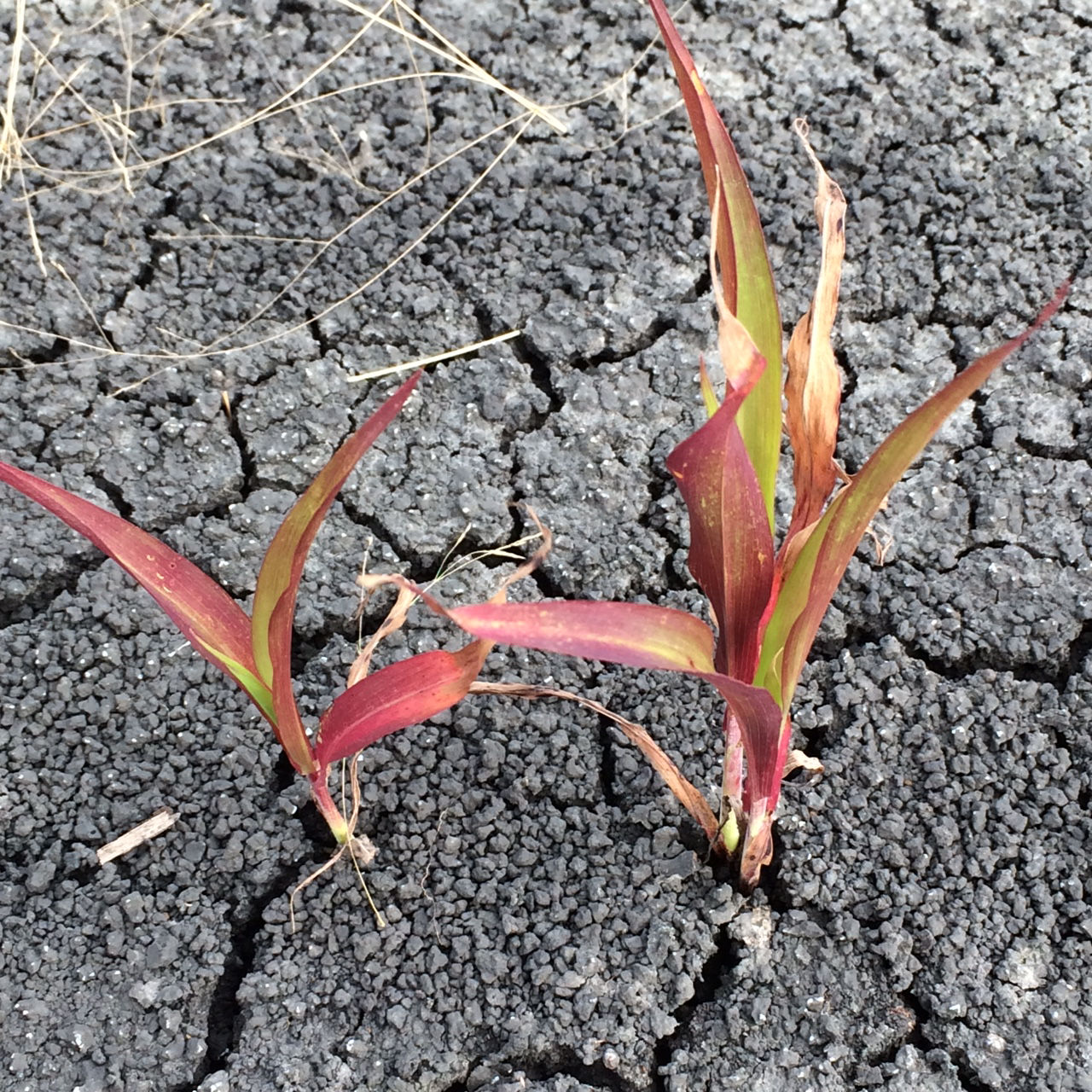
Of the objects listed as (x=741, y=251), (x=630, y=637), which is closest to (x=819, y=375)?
(x=741, y=251)

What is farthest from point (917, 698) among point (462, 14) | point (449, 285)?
point (462, 14)

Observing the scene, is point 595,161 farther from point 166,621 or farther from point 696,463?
point 696,463

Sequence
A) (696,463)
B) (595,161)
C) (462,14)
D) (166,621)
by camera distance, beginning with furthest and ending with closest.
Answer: (462,14) → (595,161) → (166,621) → (696,463)

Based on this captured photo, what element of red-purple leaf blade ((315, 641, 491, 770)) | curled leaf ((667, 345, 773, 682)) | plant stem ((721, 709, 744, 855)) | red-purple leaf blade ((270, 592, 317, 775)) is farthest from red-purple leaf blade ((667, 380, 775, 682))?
red-purple leaf blade ((270, 592, 317, 775))

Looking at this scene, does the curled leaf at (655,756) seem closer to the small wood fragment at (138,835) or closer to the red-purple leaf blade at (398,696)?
the red-purple leaf blade at (398,696)

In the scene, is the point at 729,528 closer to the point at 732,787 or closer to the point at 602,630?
the point at 602,630
